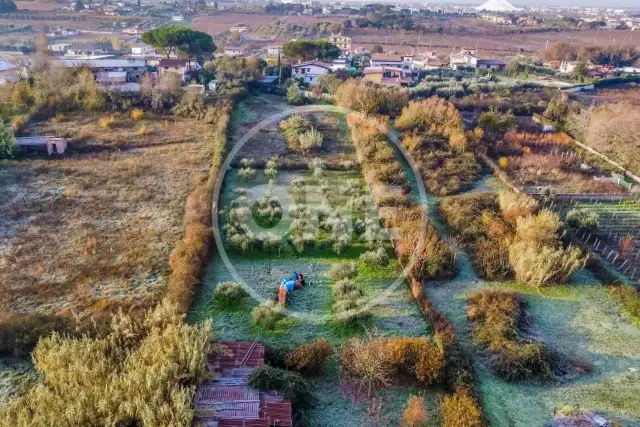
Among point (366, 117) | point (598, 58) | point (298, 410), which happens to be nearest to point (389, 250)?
point (298, 410)

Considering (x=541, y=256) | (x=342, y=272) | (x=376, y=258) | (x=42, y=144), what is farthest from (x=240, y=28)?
(x=541, y=256)

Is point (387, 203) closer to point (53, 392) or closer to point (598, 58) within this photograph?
point (53, 392)

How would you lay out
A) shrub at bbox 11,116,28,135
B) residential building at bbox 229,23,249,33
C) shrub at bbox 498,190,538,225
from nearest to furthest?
shrub at bbox 498,190,538,225 → shrub at bbox 11,116,28,135 → residential building at bbox 229,23,249,33

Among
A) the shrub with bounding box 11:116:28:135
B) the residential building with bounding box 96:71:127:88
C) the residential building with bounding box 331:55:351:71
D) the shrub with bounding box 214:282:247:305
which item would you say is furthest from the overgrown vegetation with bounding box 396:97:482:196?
the residential building with bounding box 96:71:127:88

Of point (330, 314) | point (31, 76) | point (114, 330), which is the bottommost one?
point (330, 314)

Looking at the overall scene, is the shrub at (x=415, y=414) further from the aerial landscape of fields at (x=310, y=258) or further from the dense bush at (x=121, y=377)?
the dense bush at (x=121, y=377)

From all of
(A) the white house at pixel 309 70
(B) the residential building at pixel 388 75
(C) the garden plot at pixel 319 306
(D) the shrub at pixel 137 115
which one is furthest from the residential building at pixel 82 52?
(C) the garden plot at pixel 319 306

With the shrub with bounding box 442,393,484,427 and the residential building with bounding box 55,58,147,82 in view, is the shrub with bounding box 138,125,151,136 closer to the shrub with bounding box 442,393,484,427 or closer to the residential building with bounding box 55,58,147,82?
the residential building with bounding box 55,58,147,82
